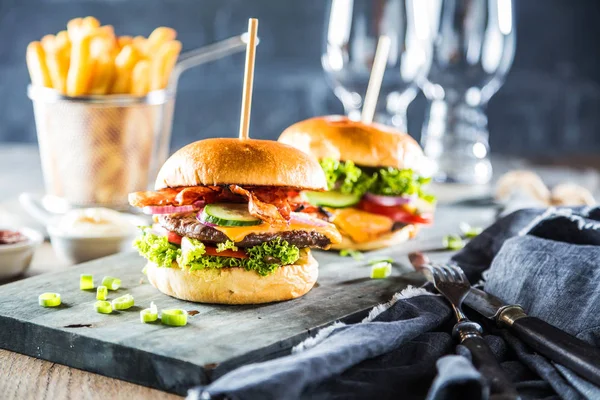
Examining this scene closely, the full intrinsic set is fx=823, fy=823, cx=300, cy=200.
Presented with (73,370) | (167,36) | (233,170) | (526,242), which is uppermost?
(167,36)

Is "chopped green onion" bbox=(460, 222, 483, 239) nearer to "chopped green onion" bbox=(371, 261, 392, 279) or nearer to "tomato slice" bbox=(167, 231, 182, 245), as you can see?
"chopped green onion" bbox=(371, 261, 392, 279)

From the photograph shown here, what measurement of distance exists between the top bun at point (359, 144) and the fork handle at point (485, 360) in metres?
1.32

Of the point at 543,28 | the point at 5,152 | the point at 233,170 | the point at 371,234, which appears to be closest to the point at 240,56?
the point at 5,152

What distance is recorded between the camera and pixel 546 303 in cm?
252

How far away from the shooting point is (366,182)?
3.59 metres

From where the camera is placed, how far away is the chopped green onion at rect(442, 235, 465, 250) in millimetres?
3600

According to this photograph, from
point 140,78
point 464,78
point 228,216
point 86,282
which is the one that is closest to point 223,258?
point 228,216

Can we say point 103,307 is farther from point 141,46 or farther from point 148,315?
point 141,46

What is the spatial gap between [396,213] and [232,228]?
4.01 feet

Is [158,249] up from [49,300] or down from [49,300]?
up

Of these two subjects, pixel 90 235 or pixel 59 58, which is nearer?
pixel 90 235

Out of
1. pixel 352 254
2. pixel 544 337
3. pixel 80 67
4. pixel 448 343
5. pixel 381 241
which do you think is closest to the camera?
pixel 544 337

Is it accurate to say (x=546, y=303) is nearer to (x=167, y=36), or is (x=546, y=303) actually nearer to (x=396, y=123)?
(x=167, y=36)

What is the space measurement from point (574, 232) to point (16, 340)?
1882 millimetres
